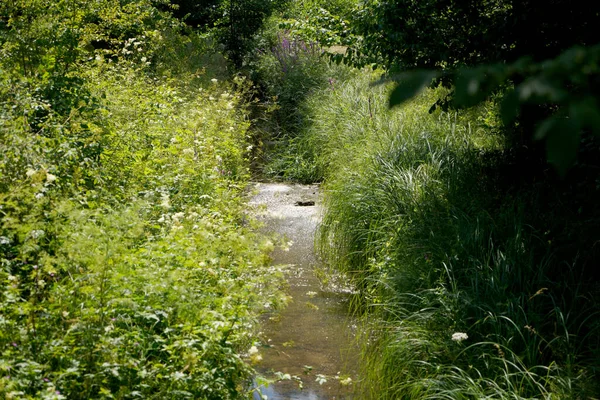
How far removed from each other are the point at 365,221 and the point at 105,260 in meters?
3.77

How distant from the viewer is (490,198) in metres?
5.67

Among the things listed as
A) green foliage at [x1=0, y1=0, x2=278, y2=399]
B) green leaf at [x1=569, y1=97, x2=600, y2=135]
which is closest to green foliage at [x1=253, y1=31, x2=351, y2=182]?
green foliage at [x1=0, y1=0, x2=278, y2=399]

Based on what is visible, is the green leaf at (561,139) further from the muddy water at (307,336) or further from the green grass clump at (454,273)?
the muddy water at (307,336)

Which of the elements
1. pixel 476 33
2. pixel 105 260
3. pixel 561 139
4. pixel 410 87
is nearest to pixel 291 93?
pixel 476 33

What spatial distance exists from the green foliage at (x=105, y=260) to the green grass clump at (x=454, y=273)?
3.67 feet

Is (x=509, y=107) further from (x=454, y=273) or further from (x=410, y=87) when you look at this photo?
(x=454, y=273)

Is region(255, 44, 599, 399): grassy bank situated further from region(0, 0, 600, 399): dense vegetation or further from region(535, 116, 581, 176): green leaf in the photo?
region(535, 116, 581, 176): green leaf

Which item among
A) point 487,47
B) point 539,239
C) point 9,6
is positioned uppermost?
point 9,6

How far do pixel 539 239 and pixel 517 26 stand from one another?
6.72 ft

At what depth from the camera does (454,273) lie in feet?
15.7

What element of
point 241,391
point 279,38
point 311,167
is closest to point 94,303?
point 241,391

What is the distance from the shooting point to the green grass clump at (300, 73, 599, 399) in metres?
3.87

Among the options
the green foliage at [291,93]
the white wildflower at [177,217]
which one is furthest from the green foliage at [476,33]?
the green foliage at [291,93]

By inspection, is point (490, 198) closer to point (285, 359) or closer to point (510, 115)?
→ point (285, 359)
